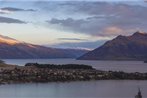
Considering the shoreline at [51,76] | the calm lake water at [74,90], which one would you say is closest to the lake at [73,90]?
the calm lake water at [74,90]

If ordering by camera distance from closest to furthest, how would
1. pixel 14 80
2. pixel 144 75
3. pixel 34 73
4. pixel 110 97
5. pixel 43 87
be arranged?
pixel 110 97 → pixel 43 87 → pixel 14 80 → pixel 34 73 → pixel 144 75

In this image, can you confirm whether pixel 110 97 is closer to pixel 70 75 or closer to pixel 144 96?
pixel 144 96

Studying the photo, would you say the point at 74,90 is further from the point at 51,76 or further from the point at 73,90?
the point at 51,76

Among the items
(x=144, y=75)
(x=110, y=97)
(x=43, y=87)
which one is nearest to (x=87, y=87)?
(x=43, y=87)

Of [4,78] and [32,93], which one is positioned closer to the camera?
[32,93]

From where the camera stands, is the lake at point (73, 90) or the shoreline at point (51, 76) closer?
the lake at point (73, 90)

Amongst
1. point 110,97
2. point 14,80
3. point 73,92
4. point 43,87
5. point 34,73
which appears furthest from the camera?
point 34,73

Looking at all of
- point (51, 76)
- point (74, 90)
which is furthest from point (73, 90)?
point (51, 76)

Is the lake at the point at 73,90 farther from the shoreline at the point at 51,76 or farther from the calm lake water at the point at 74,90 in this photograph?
the shoreline at the point at 51,76
